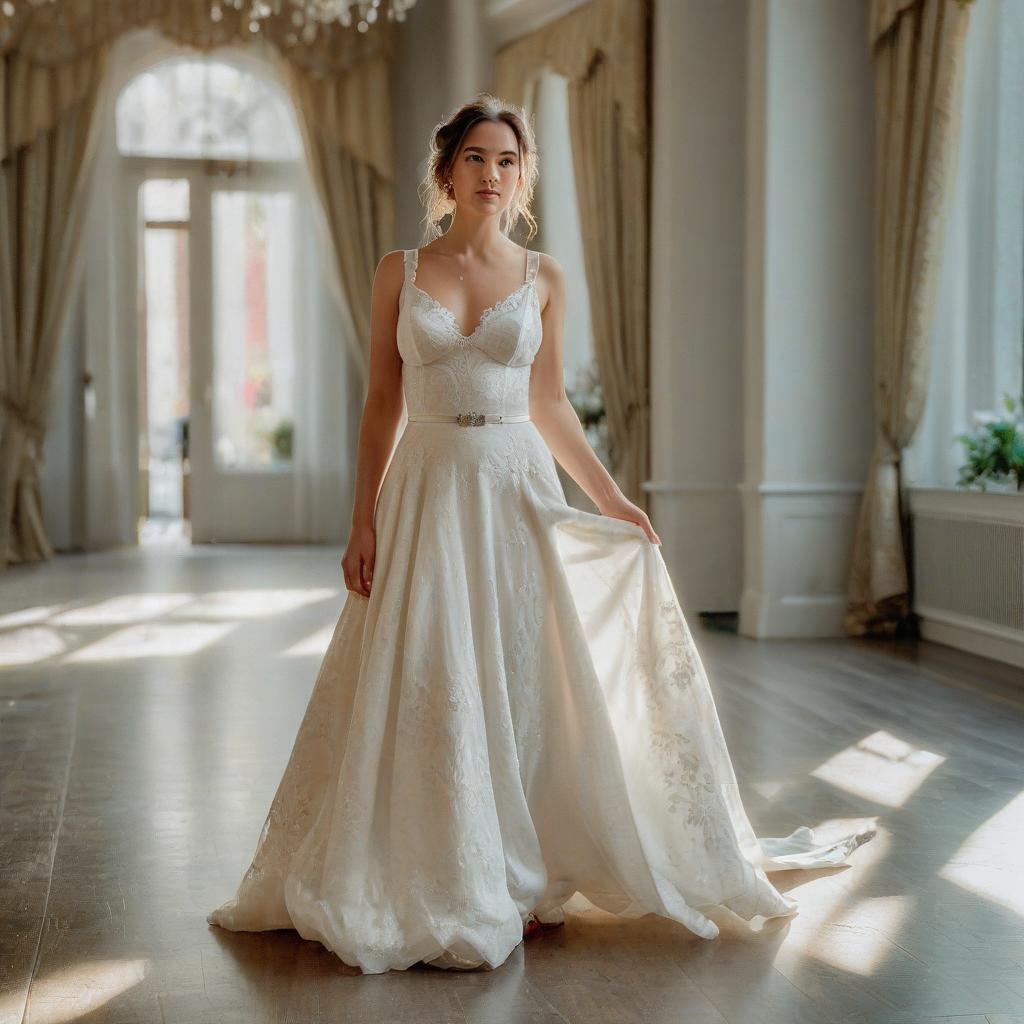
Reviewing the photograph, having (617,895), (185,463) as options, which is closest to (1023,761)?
(617,895)

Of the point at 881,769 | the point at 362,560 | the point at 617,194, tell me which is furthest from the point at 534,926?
the point at 617,194

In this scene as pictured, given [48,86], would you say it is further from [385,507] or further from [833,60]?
[385,507]

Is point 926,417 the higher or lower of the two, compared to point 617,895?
higher

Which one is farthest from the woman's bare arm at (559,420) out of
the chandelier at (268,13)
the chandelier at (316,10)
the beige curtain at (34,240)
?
the beige curtain at (34,240)

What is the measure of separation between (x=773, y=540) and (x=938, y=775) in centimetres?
271

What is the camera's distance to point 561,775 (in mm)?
2695

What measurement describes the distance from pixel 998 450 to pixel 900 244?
1.03m

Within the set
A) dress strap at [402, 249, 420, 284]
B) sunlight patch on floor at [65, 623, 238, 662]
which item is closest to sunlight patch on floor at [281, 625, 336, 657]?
sunlight patch on floor at [65, 623, 238, 662]

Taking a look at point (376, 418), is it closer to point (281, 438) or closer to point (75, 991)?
point (75, 991)

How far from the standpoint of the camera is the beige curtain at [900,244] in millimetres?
6004

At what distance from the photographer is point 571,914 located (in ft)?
9.16

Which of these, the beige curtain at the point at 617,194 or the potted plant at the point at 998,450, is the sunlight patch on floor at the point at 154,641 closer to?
the beige curtain at the point at 617,194

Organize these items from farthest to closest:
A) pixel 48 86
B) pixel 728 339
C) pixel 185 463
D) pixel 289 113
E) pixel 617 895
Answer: pixel 185 463 → pixel 289 113 → pixel 48 86 → pixel 728 339 → pixel 617 895

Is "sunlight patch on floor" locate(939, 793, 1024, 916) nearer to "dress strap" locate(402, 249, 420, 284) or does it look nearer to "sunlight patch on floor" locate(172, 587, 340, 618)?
"dress strap" locate(402, 249, 420, 284)
